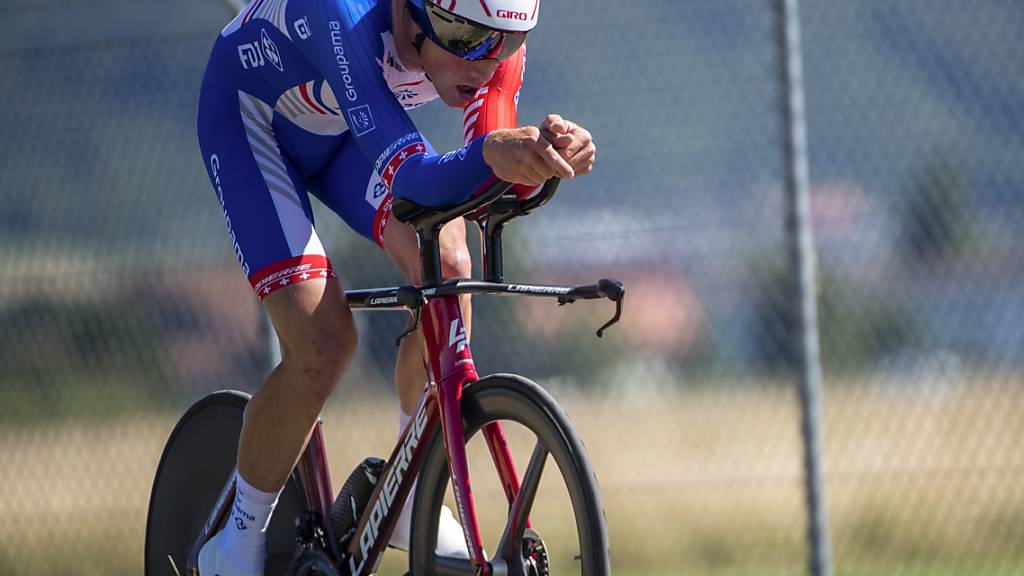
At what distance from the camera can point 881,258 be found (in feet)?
18.0

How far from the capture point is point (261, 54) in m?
3.30

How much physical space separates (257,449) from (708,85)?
2893 mm

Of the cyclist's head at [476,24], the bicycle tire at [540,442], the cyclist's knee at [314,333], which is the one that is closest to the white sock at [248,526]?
the cyclist's knee at [314,333]

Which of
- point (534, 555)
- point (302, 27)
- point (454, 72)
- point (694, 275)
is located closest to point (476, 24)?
point (454, 72)

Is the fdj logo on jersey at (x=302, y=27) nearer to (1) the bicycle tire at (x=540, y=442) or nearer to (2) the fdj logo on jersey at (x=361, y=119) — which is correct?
(2) the fdj logo on jersey at (x=361, y=119)

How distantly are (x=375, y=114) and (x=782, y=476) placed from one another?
3187 millimetres

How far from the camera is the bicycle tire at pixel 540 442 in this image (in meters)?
2.65

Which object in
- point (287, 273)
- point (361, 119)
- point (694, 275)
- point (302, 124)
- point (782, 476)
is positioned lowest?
point (287, 273)

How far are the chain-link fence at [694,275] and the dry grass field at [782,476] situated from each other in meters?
0.01

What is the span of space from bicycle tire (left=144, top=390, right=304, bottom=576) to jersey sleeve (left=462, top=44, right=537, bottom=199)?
3.39ft

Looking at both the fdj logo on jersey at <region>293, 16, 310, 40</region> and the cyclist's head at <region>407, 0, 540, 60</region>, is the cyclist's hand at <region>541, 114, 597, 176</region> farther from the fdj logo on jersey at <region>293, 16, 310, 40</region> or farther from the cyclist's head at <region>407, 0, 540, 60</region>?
the fdj logo on jersey at <region>293, 16, 310, 40</region>

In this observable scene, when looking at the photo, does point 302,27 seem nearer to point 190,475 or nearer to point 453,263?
point 453,263

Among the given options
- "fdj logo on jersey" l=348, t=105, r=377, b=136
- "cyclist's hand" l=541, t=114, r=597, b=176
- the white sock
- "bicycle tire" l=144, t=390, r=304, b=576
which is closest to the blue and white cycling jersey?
"fdj logo on jersey" l=348, t=105, r=377, b=136

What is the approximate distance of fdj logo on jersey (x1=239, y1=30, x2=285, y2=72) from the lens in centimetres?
327
